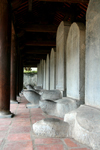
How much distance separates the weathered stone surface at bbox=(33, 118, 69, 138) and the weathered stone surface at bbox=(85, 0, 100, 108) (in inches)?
33.9

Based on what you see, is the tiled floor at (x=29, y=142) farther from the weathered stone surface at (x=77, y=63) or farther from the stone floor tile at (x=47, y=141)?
the weathered stone surface at (x=77, y=63)

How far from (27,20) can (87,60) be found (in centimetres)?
644

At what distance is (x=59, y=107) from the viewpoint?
4.41m

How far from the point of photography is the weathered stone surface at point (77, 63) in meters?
4.61

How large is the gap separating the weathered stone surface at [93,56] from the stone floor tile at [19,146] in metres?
1.54

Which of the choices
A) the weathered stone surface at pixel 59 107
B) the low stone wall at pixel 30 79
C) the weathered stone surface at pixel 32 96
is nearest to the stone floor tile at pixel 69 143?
the weathered stone surface at pixel 59 107

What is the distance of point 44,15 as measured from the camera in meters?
9.30

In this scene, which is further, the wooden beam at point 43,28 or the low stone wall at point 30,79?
the low stone wall at point 30,79

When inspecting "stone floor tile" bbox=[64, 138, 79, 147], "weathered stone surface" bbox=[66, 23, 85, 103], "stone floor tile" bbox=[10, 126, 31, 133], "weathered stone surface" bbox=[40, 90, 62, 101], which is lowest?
"stone floor tile" bbox=[10, 126, 31, 133]

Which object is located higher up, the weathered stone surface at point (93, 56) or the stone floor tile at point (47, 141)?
the weathered stone surface at point (93, 56)

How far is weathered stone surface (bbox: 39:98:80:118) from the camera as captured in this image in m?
4.34

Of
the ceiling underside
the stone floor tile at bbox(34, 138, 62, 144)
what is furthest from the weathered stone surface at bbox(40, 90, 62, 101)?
the ceiling underside

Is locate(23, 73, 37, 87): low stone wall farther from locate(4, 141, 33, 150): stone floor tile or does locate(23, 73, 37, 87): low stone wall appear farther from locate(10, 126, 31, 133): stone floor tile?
locate(4, 141, 33, 150): stone floor tile

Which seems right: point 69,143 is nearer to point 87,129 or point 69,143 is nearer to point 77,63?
point 87,129
